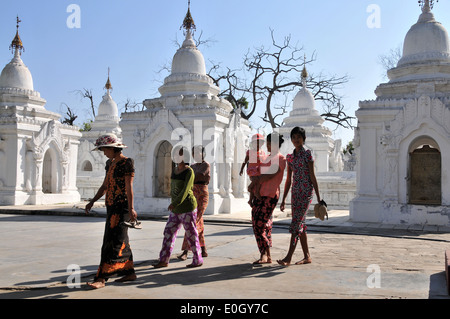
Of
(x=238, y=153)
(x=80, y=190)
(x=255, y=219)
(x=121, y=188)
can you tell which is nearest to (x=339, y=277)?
(x=255, y=219)

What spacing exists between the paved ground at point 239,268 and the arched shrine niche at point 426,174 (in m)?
2.34

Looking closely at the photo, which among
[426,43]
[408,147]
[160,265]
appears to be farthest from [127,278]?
[426,43]

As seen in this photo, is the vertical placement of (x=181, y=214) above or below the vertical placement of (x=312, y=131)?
below

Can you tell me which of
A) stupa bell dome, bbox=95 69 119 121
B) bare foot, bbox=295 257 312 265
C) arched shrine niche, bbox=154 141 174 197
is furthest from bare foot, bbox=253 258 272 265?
stupa bell dome, bbox=95 69 119 121

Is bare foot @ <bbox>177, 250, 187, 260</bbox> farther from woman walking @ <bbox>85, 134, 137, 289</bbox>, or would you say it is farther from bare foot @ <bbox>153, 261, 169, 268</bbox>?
woman walking @ <bbox>85, 134, 137, 289</bbox>

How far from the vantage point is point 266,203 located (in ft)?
20.1

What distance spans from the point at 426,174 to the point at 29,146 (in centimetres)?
1309

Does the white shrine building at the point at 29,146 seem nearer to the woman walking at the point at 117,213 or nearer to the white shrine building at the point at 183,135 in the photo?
the white shrine building at the point at 183,135

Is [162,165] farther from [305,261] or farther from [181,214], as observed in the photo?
[305,261]

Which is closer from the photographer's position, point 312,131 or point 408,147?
point 408,147

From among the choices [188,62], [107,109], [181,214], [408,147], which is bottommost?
[181,214]

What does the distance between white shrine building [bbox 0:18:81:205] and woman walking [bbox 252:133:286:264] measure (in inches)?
501

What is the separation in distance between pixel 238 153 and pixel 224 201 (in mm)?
2334

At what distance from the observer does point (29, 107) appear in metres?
17.7
